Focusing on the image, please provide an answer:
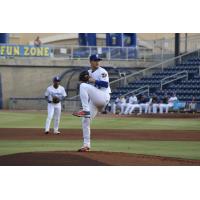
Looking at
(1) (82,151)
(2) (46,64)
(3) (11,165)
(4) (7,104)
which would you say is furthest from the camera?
(2) (46,64)

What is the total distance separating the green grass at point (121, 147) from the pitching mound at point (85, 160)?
32.4 inches

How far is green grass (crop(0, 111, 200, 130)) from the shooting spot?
59.4 ft

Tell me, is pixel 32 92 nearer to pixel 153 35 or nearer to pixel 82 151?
pixel 153 35

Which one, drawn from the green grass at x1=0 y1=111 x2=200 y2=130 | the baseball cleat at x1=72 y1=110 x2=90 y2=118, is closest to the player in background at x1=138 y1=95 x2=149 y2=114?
the green grass at x1=0 y1=111 x2=200 y2=130

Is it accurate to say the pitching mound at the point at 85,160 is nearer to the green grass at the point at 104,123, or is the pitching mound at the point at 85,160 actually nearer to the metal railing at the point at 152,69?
the green grass at the point at 104,123

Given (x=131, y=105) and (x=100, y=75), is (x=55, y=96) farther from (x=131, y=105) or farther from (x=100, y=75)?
(x=131, y=105)

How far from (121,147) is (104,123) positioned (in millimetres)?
7763

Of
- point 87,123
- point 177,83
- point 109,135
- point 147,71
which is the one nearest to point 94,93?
point 87,123

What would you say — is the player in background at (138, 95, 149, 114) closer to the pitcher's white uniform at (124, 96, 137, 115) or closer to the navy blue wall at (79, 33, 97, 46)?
the pitcher's white uniform at (124, 96, 137, 115)

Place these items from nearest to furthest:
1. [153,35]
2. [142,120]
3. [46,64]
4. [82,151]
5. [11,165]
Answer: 1. [11,165]
2. [82,151]
3. [142,120]
4. [46,64]
5. [153,35]

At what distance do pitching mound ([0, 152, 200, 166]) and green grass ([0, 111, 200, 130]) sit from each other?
790 centimetres

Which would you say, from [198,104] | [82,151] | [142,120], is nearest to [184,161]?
[82,151]

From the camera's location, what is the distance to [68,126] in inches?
720

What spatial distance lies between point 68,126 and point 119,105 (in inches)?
269
